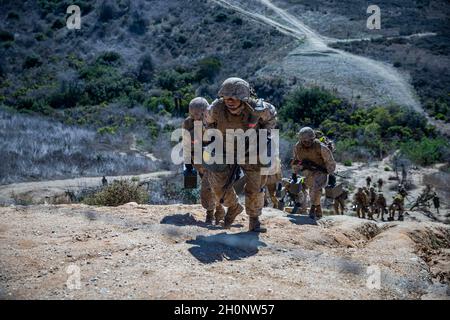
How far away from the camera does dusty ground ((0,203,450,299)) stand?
4.21 metres

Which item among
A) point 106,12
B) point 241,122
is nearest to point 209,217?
point 241,122

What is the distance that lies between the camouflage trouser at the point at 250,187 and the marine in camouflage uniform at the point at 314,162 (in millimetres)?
2123

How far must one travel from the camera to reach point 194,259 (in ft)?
16.6

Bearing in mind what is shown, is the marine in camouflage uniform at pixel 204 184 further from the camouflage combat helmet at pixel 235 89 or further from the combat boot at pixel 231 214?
the camouflage combat helmet at pixel 235 89

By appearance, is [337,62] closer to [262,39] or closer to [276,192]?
[262,39]

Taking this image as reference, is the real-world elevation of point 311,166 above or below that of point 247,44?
below

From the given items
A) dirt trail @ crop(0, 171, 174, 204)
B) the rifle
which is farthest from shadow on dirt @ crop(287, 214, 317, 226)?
dirt trail @ crop(0, 171, 174, 204)

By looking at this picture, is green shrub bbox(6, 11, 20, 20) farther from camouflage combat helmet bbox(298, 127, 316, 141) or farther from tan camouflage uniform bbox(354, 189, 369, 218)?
camouflage combat helmet bbox(298, 127, 316, 141)

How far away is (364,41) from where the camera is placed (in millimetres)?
41312

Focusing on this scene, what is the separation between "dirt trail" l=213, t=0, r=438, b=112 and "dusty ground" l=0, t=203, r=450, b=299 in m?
26.0

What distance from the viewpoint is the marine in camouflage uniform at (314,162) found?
857cm

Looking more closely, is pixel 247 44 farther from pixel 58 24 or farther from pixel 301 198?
pixel 301 198

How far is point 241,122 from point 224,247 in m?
1.66

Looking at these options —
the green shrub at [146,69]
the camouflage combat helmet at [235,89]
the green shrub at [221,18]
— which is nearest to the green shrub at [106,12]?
the green shrub at [146,69]
